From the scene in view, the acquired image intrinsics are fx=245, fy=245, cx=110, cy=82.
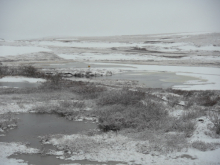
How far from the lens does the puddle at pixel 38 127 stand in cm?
825

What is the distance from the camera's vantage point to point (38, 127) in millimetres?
9562

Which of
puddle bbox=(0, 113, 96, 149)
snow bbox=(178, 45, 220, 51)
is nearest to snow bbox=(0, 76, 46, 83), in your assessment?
puddle bbox=(0, 113, 96, 149)

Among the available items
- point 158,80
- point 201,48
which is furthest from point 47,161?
point 201,48

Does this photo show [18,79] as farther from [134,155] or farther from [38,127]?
[134,155]

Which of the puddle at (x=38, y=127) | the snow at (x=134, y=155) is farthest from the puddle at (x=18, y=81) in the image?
the snow at (x=134, y=155)

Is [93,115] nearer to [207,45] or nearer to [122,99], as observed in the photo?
[122,99]

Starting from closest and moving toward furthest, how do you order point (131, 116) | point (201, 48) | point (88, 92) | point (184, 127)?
point (184, 127) → point (131, 116) → point (88, 92) → point (201, 48)

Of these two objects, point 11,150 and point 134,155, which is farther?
point 11,150

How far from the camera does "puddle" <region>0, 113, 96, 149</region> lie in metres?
8.25

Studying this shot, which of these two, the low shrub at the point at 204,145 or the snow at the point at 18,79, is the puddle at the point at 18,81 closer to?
the snow at the point at 18,79

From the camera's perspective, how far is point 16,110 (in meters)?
11.5

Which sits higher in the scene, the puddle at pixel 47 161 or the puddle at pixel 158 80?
the puddle at pixel 158 80

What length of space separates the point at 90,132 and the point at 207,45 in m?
58.4

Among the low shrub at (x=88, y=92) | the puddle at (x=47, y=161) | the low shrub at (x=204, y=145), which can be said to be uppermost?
the low shrub at (x=88, y=92)
